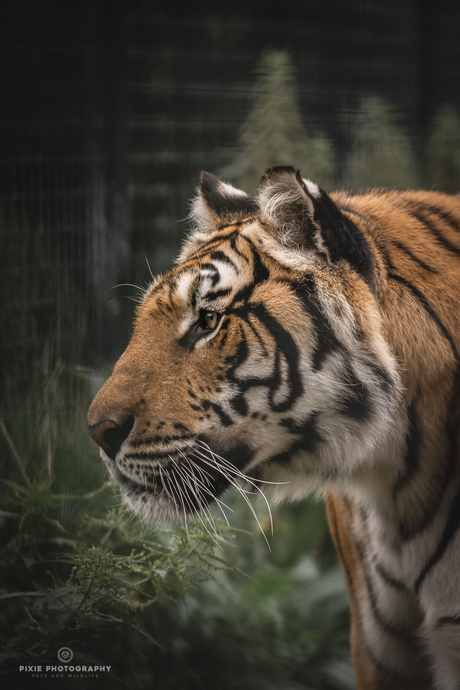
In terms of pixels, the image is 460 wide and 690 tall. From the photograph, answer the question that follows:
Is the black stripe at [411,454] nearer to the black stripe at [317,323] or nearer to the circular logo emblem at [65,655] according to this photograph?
the black stripe at [317,323]

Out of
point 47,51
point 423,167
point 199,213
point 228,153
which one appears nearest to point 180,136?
point 228,153

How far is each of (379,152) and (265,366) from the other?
228cm

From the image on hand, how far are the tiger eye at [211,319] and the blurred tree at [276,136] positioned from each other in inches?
66.8

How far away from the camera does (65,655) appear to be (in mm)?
1342

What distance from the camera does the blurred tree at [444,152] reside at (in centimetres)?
312

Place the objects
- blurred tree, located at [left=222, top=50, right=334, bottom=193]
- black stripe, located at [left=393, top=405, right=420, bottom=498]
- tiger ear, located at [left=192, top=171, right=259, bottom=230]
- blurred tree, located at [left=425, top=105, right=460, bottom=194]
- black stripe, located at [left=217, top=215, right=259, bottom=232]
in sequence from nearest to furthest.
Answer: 1. black stripe, located at [left=393, top=405, right=420, bottom=498]
2. black stripe, located at [left=217, top=215, right=259, bottom=232]
3. tiger ear, located at [left=192, top=171, right=259, bottom=230]
4. blurred tree, located at [left=222, top=50, right=334, bottom=193]
5. blurred tree, located at [left=425, top=105, right=460, bottom=194]

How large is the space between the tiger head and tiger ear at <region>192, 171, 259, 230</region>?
8.2 inches

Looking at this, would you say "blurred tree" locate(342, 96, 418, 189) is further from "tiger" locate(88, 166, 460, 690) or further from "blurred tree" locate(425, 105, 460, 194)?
"tiger" locate(88, 166, 460, 690)

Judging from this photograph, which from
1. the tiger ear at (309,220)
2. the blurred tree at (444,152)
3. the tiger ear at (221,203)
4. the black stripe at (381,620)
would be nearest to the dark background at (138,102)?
the blurred tree at (444,152)

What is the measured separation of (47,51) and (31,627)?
189 centimetres

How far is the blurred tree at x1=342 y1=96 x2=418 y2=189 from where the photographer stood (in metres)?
3.00

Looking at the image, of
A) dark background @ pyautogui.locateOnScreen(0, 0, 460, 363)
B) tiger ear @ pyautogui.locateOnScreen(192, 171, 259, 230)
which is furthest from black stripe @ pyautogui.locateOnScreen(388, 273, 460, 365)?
dark background @ pyautogui.locateOnScreen(0, 0, 460, 363)

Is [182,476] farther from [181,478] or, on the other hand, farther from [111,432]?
[111,432]

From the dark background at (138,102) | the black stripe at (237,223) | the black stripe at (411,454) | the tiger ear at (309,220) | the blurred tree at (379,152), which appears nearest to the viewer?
the tiger ear at (309,220)
